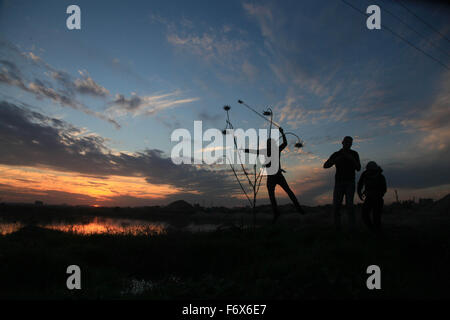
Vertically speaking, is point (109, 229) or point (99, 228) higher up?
point (109, 229)

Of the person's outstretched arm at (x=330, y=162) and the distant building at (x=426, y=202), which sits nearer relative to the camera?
the person's outstretched arm at (x=330, y=162)

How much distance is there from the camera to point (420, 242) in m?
6.16

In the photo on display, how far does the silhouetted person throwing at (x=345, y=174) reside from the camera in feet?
25.8

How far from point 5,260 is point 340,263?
7.41 m

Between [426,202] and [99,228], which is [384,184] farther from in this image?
[426,202]

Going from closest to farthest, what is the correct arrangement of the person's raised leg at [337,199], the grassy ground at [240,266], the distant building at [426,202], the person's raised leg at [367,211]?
the grassy ground at [240,266] → the person's raised leg at [367,211] → the person's raised leg at [337,199] → the distant building at [426,202]

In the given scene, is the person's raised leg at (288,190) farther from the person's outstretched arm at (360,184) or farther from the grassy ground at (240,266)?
the person's outstretched arm at (360,184)

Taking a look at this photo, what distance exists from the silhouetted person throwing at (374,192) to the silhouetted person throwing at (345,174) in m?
0.30

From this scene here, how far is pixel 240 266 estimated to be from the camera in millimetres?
6309

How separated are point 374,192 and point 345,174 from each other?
0.93m

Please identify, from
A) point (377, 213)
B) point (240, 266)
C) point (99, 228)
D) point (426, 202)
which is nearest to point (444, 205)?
point (426, 202)

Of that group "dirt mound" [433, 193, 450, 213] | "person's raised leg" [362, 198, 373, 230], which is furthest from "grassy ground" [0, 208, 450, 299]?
"dirt mound" [433, 193, 450, 213]

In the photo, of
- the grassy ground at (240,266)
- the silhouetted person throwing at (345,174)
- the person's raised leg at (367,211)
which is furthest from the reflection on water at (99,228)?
the person's raised leg at (367,211)
